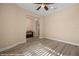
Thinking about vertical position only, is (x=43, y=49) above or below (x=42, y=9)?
below

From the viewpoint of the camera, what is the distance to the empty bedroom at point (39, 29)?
5.96 ft

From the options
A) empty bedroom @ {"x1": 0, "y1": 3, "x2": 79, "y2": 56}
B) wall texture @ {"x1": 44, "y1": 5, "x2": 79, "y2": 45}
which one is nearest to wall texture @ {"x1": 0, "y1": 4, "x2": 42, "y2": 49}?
empty bedroom @ {"x1": 0, "y1": 3, "x2": 79, "y2": 56}

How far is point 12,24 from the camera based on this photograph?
1887 millimetres

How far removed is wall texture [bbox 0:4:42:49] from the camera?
1810mm

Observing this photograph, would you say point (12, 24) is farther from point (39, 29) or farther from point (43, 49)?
point (43, 49)

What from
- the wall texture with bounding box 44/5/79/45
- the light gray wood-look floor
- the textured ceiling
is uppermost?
the textured ceiling

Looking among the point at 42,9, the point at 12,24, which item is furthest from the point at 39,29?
the point at 12,24

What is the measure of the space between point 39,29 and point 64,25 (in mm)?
506

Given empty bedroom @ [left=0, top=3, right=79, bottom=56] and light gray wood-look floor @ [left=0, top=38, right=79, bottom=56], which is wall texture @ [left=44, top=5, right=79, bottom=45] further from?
light gray wood-look floor @ [left=0, top=38, right=79, bottom=56]

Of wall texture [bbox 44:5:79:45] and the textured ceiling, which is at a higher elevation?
the textured ceiling

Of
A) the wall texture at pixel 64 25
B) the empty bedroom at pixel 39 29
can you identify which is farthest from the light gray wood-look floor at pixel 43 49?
the wall texture at pixel 64 25

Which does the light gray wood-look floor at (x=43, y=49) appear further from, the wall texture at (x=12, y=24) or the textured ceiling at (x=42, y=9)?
the textured ceiling at (x=42, y=9)

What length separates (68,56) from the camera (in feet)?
5.94

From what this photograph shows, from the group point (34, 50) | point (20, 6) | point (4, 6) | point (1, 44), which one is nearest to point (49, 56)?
point (34, 50)
